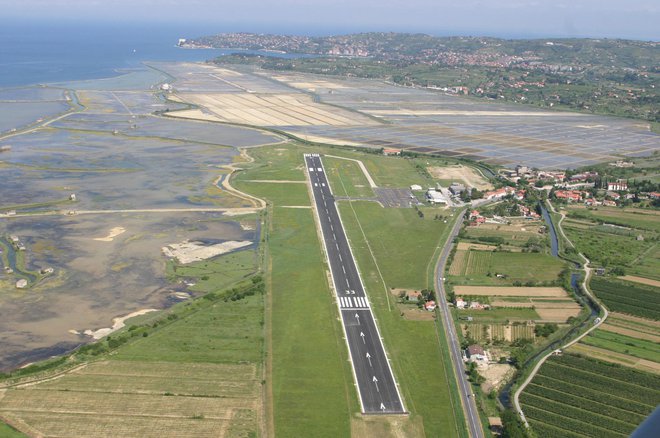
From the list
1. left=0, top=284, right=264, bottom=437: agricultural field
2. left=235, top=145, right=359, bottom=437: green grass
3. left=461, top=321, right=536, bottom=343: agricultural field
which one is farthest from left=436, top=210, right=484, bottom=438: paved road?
left=0, top=284, right=264, bottom=437: agricultural field

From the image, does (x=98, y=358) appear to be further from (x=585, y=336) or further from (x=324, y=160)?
(x=324, y=160)

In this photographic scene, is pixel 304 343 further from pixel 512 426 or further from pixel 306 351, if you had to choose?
pixel 512 426

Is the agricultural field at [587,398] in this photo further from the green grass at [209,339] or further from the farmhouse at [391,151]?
the farmhouse at [391,151]

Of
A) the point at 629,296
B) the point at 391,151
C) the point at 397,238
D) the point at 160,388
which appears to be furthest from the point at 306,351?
the point at 391,151

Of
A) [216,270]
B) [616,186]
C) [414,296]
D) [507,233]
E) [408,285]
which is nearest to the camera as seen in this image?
[414,296]

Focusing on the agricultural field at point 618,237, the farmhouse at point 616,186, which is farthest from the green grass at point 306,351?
the farmhouse at point 616,186

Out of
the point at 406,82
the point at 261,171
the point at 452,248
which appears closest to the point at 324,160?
the point at 261,171
